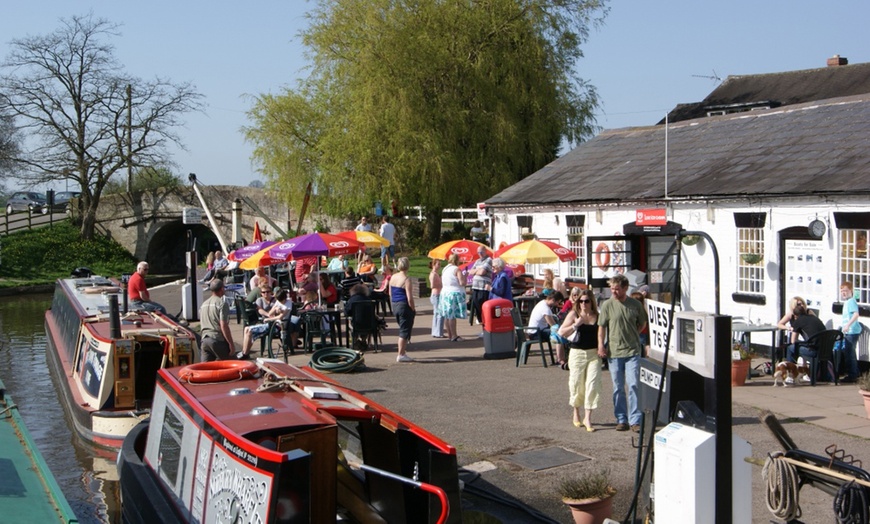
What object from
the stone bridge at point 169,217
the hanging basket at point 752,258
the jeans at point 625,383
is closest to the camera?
the jeans at point 625,383

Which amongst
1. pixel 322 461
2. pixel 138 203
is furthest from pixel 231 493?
pixel 138 203

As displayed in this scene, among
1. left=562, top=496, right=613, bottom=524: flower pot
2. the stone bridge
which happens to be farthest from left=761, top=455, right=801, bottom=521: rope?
the stone bridge

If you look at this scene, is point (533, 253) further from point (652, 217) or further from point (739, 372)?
point (739, 372)

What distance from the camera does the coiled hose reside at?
14.6 metres

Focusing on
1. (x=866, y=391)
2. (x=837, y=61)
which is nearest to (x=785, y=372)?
(x=866, y=391)

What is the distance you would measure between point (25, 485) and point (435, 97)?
26.3 meters

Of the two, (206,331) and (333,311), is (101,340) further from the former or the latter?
(333,311)

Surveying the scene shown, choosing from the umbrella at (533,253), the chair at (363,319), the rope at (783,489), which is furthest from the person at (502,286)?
the rope at (783,489)

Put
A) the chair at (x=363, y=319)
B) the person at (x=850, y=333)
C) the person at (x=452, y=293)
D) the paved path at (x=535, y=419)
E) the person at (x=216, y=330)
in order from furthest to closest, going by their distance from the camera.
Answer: the person at (x=452, y=293) < the chair at (x=363, y=319) < the person at (x=850, y=333) < the person at (x=216, y=330) < the paved path at (x=535, y=419)

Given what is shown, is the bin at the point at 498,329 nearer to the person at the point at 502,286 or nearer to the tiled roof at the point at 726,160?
the person at the point at 502,286

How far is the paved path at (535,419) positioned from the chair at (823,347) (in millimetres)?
270

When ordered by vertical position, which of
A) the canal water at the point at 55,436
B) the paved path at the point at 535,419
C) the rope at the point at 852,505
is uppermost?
the rope at the point at 852,505

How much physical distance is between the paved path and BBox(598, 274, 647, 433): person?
0.49 m

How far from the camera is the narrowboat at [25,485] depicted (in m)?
7.45
